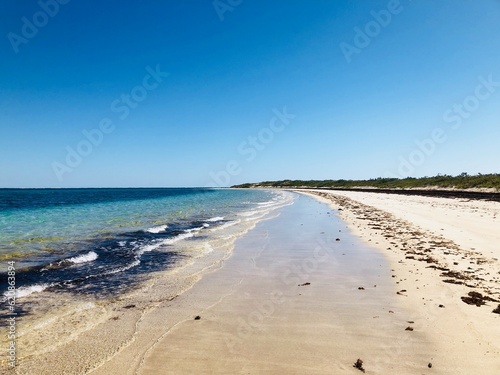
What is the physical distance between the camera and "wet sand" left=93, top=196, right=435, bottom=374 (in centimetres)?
477

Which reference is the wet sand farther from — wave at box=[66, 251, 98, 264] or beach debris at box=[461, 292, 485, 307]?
wave at box=[66, 251, 98, 264]

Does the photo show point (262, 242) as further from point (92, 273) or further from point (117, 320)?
point (117, 320)

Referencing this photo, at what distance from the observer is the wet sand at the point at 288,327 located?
4766 mm

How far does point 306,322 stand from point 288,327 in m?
0.45

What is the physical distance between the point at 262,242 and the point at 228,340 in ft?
35.8

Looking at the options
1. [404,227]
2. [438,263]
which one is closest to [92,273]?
[438,263]
